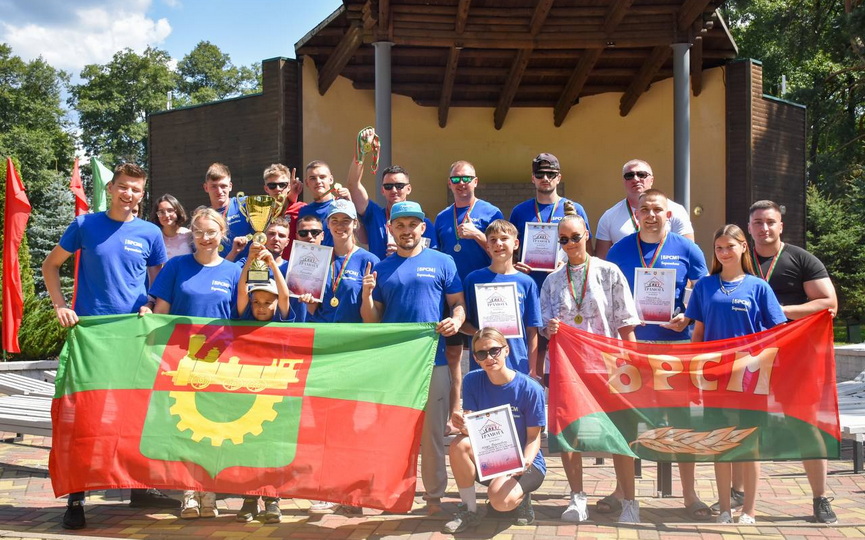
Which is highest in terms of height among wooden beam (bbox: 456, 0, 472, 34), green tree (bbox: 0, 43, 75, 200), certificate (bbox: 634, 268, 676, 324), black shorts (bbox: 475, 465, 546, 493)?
green tree (bbox: 0, 43, 75, 200)

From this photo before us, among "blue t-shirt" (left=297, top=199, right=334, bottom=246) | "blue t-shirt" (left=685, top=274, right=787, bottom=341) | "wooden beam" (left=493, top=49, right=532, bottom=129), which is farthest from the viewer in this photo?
"wooden beam" (left=493, top=49, right=532, bottom=129)

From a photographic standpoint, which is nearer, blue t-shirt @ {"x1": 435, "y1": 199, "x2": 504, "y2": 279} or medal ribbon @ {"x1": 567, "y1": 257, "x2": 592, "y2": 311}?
medal ribbon @ {"x1": 567, "y1": 257, "x2": 592, "y2": 311}

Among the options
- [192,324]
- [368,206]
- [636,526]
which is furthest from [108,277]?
[636,526]

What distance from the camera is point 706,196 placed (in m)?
15.2

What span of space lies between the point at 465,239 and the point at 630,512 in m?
2.31

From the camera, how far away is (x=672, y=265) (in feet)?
18.7

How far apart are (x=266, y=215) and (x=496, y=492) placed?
2276 millimetres

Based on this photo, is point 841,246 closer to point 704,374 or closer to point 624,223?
point 624,223

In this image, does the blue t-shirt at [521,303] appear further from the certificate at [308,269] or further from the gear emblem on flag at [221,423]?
the gear emblem on flag at [221,423]

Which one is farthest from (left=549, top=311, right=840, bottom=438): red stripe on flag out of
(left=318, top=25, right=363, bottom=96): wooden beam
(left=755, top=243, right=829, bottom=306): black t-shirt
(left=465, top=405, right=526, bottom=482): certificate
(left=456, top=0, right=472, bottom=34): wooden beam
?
(left=318, top=25, right=363, bottom=96): wooden beam

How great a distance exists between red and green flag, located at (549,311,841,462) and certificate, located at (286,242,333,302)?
1573 millimetres

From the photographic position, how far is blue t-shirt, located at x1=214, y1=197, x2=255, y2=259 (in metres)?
6.26

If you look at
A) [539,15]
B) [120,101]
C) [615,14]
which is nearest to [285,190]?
[539,15]

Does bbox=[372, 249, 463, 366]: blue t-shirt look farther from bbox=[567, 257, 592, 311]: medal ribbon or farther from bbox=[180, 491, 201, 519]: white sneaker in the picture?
bbox=[180, 491, 201, 519]: white sneaker
